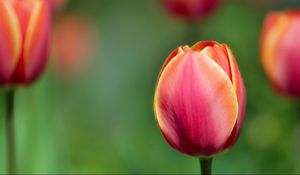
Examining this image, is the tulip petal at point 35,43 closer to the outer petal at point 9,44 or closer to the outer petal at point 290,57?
the outer petal at point 9,44

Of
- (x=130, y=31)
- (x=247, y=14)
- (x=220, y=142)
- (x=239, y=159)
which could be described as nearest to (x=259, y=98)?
(x=239, y=159)

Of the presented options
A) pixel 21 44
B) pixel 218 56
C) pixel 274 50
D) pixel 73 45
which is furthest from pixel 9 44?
pixel 73 45

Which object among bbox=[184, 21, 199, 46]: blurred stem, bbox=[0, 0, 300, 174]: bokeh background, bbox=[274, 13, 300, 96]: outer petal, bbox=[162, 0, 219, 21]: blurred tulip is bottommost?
bbox=[0, 0, 300, 174]: bokeh background

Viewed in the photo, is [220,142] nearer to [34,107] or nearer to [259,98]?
[34,107]

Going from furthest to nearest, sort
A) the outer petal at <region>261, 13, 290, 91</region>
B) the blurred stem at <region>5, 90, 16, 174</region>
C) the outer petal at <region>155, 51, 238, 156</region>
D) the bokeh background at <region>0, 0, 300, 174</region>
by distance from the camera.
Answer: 1. the bokeh background at <region>0, 0, 300, 174</region>
2. the outer petal at <region>261, 13, 290, 91</region>
3. the blurred stem at <region>5, 90, 16, 174</region>
4. the outer petal at <region>155, 51, 238, 156</region>

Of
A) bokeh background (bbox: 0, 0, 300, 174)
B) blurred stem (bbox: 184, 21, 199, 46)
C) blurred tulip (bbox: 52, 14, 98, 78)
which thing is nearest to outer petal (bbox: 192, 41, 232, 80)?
bokeh background (bbox: 0, 0, 300, 174)

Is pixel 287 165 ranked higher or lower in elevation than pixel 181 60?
lower

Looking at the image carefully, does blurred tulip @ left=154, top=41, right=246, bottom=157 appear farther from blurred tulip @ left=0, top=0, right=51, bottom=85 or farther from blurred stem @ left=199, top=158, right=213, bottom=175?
blurred tulip @ left=0, top=0, right=51, bottom=85

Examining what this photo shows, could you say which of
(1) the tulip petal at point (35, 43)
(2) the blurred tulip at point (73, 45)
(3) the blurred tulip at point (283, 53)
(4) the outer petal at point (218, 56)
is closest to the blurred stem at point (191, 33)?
(2) the blurred tulip at point (73, 45)

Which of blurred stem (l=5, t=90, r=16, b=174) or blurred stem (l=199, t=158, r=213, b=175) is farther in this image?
blurred stem (l=5, t=90, r=16, b=174)
